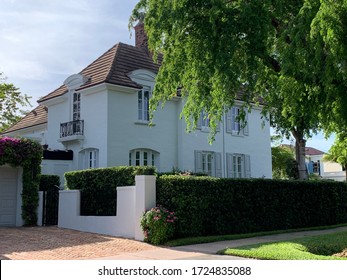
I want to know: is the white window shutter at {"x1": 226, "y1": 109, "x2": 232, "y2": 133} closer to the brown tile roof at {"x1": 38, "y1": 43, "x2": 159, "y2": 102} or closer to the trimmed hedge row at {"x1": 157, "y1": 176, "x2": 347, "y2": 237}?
the brown tile roof at {"x1": 38, "y1": 43, "x2": 159, "y2": 102}

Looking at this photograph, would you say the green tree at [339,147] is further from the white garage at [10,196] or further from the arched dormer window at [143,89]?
the white garage at [10,196]

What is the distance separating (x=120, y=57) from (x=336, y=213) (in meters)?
14.1

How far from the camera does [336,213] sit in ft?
69.6

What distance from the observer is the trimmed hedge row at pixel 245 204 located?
48.5 feet

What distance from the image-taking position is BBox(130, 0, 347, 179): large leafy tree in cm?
1101

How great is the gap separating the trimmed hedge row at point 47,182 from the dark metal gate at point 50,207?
3.13 ft

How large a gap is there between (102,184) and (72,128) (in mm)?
8641

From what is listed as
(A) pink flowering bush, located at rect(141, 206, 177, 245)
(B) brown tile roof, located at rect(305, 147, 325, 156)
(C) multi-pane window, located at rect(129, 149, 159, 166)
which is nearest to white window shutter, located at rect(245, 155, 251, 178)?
(C) multi-pane window, located at rect(129, 149, 159, 166)

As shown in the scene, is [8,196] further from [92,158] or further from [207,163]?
A: [207,163]

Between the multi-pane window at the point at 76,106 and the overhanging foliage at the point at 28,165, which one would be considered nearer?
the overhanging foliage at the point at 28,165

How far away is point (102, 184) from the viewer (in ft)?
56.1

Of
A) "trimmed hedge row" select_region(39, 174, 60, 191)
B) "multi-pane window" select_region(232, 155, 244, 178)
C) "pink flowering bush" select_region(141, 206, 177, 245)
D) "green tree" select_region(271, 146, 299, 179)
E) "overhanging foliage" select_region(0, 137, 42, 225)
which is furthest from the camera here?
"green tree" select_region(271, 146, 299, 179)

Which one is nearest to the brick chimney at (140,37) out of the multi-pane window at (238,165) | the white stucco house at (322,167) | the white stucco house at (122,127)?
the white stucco house at (122,127)

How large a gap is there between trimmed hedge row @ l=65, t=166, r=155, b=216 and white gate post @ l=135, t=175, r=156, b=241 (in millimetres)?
950
